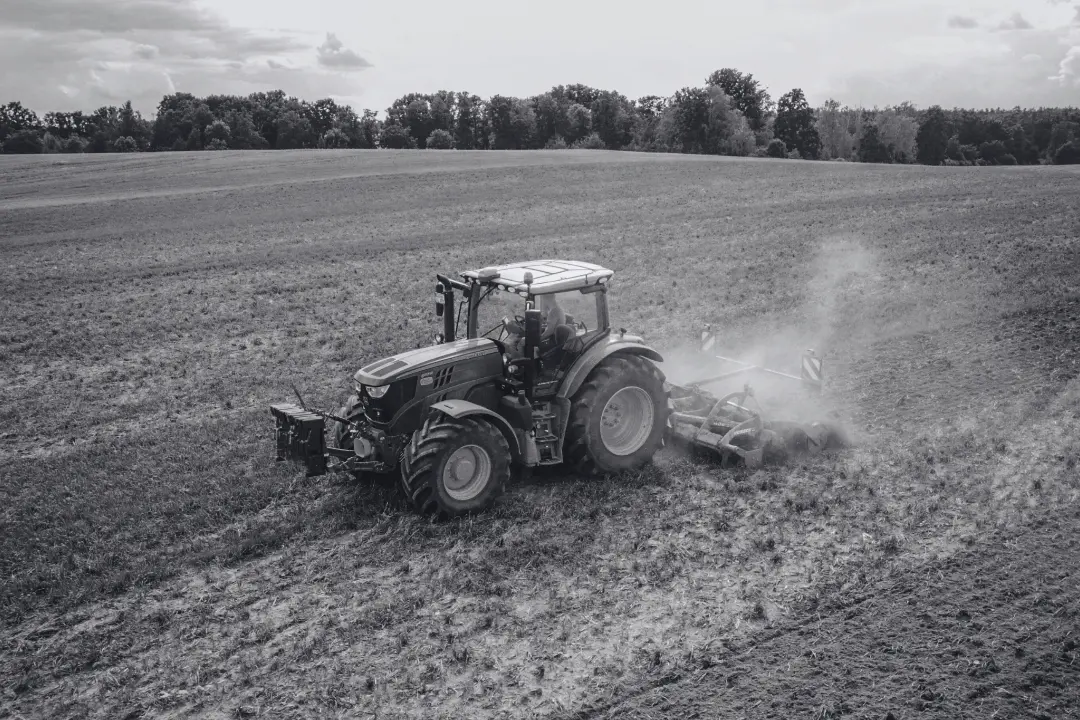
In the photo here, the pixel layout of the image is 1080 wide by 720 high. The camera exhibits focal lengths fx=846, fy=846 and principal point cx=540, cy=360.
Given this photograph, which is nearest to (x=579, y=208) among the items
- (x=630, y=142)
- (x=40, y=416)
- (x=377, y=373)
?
(x=40, y=416)

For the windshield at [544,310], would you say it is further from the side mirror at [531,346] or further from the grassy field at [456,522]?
the grassy field at [456,522]

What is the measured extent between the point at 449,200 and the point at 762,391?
2765 centimetres

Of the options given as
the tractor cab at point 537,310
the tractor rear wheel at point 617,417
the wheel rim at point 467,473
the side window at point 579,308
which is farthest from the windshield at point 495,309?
the wheel rim at point 467,473

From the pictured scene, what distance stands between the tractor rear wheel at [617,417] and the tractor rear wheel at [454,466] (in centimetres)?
102

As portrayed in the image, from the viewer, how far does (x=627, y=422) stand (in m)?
10.2

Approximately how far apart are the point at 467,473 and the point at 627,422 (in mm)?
2298

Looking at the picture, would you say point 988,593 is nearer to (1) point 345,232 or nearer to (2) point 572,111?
(1) point 345,232

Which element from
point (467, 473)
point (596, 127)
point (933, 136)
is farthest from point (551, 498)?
point (596, 127)

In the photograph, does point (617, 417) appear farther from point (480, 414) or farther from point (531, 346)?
point (480, 414)

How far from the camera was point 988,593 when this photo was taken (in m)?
7.34

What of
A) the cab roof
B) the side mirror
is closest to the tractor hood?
the side mirror

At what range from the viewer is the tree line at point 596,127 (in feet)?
252

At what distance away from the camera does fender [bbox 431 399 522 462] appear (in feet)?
28.2

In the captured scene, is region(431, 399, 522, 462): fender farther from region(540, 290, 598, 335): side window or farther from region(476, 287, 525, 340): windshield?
region(540, 290, 598, 335): side window
